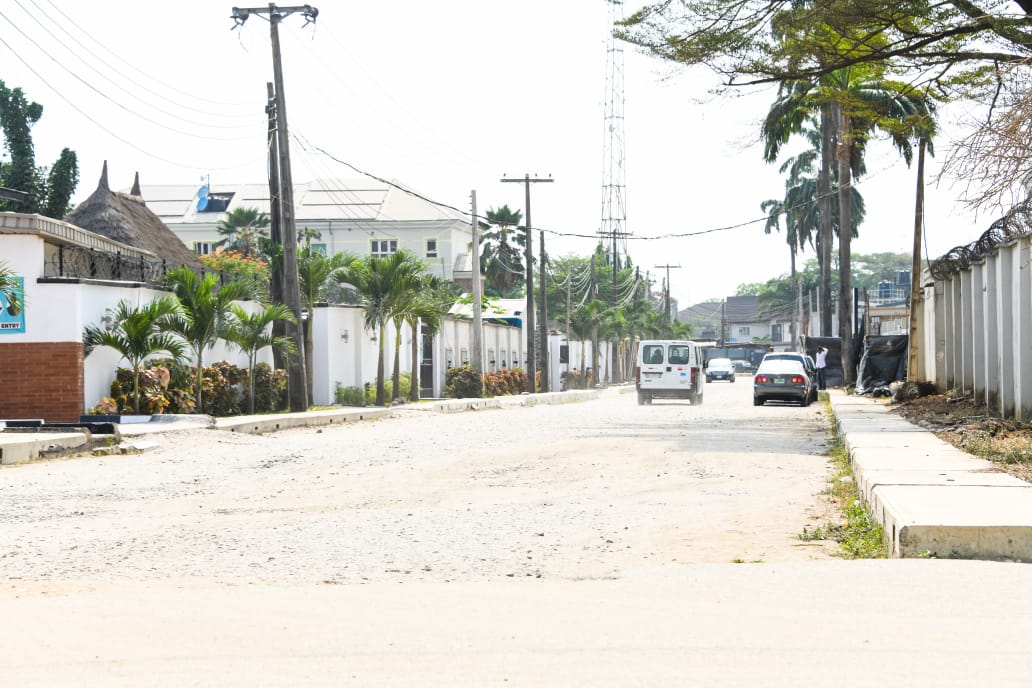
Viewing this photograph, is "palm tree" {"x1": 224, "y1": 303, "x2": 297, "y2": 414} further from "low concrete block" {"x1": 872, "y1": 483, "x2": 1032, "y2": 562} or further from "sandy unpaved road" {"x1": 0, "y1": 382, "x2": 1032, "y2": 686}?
"low concrete block" {"x1": 872, "y1": 483, "x2": 1032, "y2": 562}

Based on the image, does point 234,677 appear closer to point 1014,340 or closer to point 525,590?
point 525,590

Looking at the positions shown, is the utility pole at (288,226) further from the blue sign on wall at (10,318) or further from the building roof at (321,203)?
the building roof at (321,203)

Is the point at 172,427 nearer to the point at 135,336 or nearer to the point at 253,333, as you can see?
the point at 135,336

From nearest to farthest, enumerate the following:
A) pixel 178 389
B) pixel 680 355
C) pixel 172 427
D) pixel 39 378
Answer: pixel 172 427
pixel 39 378
pixel 178 389
pixel 680 355

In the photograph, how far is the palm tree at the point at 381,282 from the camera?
36.5 m

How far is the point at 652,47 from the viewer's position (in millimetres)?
22188

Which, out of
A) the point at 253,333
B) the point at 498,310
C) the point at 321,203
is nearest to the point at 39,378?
the point at 253,333

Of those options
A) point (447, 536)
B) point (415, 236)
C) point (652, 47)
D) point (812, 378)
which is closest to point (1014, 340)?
point (652, 47)

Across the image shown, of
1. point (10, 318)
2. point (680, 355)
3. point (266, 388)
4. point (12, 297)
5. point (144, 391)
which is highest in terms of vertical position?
point (12, 297)

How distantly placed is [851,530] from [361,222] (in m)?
71.0

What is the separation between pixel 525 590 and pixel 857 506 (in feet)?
15.4

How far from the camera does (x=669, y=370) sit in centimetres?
3838

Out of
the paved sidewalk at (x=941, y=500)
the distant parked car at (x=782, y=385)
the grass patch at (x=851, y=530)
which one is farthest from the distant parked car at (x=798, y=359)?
the grass patch at (x=851, y=530)

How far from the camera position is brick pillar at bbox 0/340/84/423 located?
2395 centimetres
